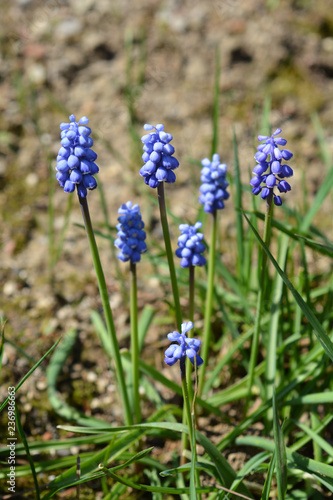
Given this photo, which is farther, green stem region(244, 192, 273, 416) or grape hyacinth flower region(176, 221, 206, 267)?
grape hyacinth flower region(176, 221, 206, 267)

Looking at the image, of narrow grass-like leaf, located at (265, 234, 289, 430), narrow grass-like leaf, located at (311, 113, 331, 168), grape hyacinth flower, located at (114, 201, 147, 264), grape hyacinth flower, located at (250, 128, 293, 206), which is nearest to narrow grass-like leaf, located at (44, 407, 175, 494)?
narrow grass-like leaf, located at (265, 234, 289, 430)

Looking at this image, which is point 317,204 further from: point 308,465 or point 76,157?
point 76,157

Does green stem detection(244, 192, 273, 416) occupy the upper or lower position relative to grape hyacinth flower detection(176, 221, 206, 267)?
lower

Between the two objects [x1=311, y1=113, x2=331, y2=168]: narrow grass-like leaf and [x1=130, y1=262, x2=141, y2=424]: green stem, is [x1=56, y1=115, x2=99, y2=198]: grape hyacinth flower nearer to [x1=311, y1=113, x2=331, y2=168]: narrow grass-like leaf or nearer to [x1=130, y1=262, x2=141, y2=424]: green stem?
[x1=130, y1=262, x2=141, y2=424]: green stem

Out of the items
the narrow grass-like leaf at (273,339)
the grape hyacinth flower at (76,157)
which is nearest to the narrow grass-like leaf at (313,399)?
the narrow grass-like leaf at (273,339)

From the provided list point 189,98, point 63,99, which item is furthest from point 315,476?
point 63,99

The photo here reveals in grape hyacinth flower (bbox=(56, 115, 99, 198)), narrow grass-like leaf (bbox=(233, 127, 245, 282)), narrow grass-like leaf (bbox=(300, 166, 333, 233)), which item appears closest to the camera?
grape hyacinth flower (bbox=(56, 115, 99, 198))
